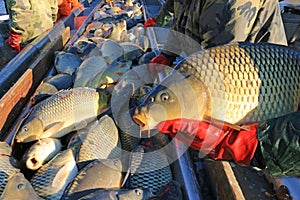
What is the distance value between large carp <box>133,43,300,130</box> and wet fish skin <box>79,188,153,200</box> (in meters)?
0.45

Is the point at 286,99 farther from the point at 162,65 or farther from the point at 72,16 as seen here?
the point at 72,16

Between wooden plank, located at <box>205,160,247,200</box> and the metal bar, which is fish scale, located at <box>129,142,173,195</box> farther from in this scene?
wooden plank, located at <box>205,160,247,200</box>

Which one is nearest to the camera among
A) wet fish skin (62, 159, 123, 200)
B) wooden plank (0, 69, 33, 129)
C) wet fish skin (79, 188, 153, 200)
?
wet fish skin (79, 188, 153, 200)

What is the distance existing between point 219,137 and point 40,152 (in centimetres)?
127

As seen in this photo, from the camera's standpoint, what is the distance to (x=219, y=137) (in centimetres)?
152

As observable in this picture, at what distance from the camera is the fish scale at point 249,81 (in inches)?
59.3

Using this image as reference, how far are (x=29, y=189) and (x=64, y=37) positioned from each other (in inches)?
145

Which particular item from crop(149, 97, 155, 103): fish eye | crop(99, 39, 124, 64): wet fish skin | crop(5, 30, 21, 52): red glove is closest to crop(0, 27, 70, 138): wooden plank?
crop(99, 39, 124, 64): wet fish skin

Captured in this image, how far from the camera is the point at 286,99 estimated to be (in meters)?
1.53

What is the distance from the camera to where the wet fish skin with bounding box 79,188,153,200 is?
1.63 meters

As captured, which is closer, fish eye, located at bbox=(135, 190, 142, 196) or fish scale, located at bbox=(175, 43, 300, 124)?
fish scale, located at bbox=(175, 43, 300, 124)

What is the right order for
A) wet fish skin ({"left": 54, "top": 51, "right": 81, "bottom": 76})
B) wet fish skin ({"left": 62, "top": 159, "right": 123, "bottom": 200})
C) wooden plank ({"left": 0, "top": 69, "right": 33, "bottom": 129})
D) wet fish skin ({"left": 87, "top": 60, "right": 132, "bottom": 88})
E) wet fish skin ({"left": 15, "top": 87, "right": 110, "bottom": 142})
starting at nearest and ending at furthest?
wet fish skin ({"left": 62, "top": 159, "right": 123, "bottom": 200}) < wet fish skin ({"left": 15, "top": 87, "right": 110, "bottom": 142}) < wooden plank ({"left": 0, "top": 69, "right": 33, "bottom": 129}) < wet fish skin ({"left": 87, "top": 60, "right": 132, "bottom": 88}) < wet fish skin ({"left": 54, "top": 51, "right": 81, "bottom": 76})

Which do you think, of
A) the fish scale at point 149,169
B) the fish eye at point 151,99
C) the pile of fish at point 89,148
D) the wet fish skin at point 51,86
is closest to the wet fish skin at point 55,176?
the pile of fish at point 89,148

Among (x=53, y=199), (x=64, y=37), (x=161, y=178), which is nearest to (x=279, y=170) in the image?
(x=161, y=178)
